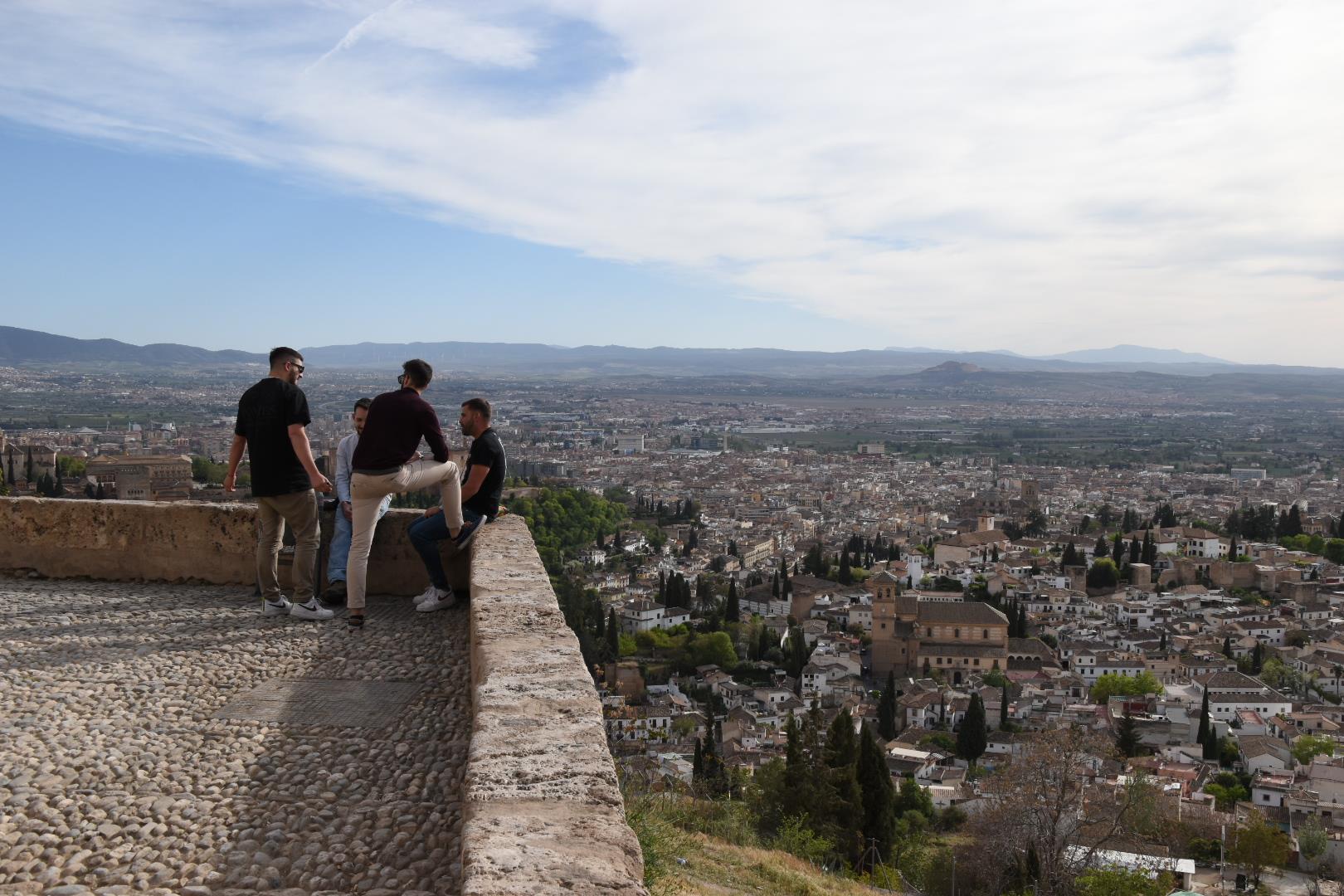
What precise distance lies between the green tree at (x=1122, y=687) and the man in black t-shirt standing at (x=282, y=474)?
115ft

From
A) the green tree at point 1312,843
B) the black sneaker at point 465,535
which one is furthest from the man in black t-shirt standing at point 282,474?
the green tree at point 1312,843

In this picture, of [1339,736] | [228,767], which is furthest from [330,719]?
[1339,736]

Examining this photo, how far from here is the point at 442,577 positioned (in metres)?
5.50

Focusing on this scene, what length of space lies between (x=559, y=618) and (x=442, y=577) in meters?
1.48

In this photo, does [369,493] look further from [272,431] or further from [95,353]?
[95,353]

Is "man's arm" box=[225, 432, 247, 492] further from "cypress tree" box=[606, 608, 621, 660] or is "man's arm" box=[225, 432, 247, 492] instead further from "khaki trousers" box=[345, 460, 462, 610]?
"cypress tree" box=[606, 608, 621, 660]

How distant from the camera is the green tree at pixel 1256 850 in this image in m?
19.5

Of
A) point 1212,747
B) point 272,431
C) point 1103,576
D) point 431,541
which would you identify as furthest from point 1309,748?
point 272,431

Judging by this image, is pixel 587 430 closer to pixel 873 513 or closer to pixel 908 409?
pixel 873 513

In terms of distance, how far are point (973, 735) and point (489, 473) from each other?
26734 millimetres

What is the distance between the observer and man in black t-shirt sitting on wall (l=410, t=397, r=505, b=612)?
5.46 metres

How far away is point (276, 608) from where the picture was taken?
5.41 m

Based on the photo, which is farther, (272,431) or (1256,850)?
(1256,850)

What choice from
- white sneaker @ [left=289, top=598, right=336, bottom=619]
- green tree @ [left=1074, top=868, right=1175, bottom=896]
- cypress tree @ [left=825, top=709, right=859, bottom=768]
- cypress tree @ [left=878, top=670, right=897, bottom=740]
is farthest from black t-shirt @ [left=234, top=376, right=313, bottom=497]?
cypress tree @ [left=878, top=670, right=897, bottom=740]
